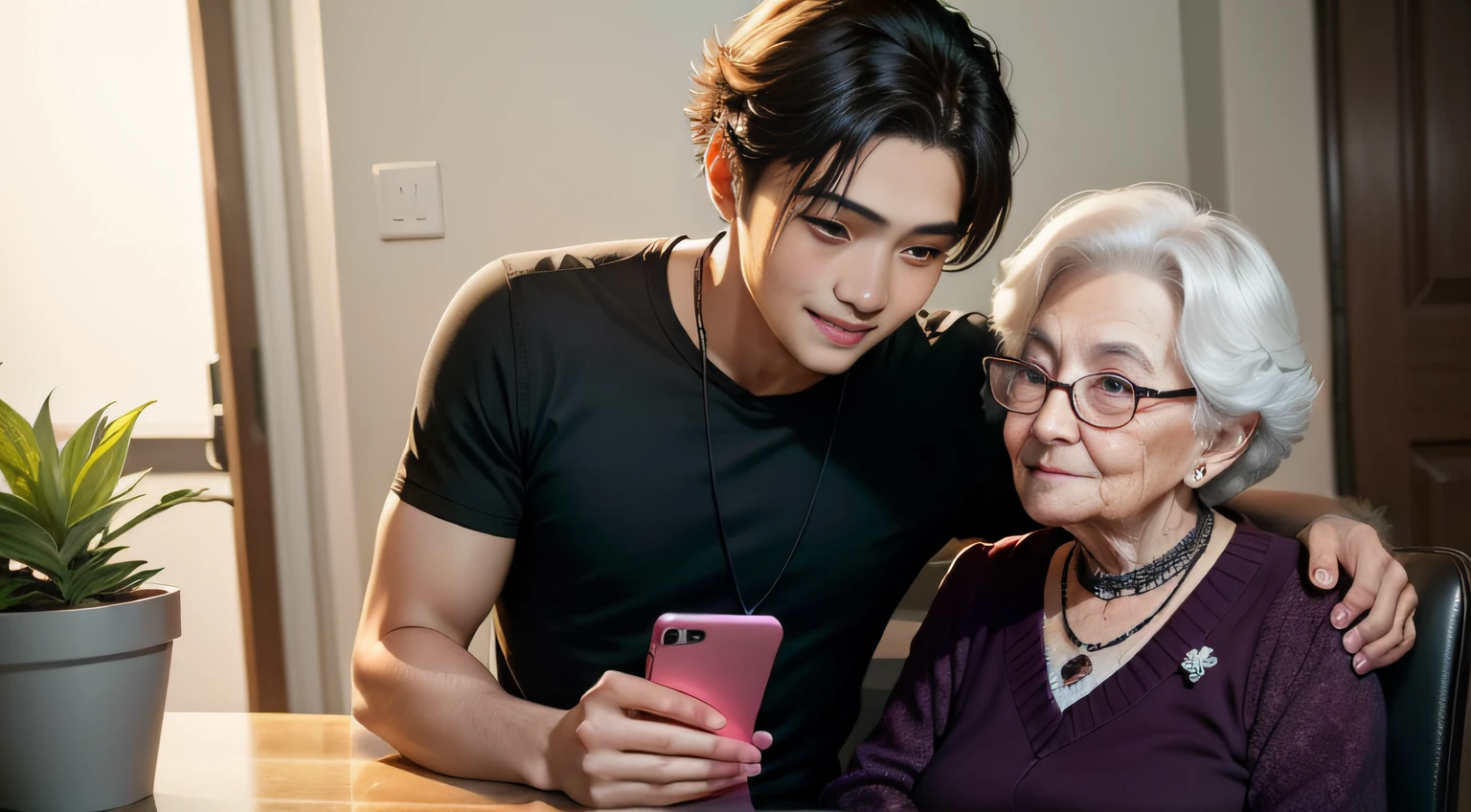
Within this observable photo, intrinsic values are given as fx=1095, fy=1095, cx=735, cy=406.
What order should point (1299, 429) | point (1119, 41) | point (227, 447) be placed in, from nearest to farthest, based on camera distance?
point (1299, 429) < point (1119, 41) < point (227, 447)

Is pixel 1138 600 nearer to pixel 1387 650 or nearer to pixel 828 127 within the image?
pixel 1387 650

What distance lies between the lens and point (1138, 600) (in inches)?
47.9

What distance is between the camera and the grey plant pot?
0.92 m

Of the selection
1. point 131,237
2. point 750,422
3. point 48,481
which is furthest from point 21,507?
point 131,237

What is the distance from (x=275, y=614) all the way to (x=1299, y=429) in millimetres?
2175

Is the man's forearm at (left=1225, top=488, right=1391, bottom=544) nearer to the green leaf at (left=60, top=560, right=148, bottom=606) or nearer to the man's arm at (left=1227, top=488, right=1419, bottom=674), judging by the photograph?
the man's arm at (left=1227, top=488, right=1419, bottom=674)

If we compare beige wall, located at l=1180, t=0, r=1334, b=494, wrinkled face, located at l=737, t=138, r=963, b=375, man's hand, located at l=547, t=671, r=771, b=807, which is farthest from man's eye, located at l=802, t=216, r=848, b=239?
beige wall, located at l=1180, t=0, r=1334, b=494

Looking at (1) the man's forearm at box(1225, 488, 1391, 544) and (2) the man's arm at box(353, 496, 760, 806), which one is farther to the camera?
(1) the man's forearm at box(1225, 488, 1391, 544)

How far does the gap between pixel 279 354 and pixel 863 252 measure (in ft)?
5.78

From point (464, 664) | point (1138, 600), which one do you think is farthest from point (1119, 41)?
point (464, 664)

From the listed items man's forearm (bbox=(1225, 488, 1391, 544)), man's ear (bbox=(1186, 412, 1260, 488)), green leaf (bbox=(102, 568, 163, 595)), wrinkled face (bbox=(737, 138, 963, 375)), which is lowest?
man's forearm (bbox=(1225, 488, 1391, 544))

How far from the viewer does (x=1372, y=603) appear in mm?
1062

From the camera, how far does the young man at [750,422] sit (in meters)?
1.21

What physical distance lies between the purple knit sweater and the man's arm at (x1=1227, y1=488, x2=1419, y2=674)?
2 centimetres
